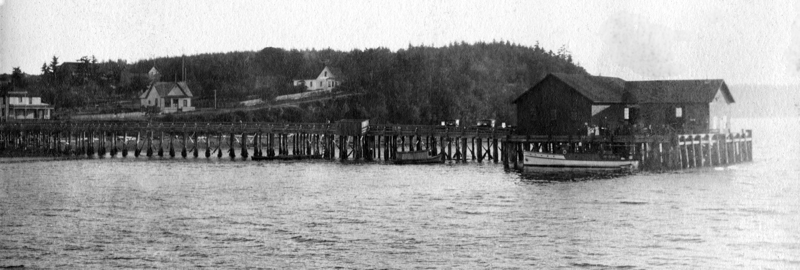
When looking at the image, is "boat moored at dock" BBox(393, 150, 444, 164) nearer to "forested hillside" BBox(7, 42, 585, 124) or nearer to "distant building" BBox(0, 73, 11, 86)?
"forested hillside" BBox(7, 42, 585, 124)

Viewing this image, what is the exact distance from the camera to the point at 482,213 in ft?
169

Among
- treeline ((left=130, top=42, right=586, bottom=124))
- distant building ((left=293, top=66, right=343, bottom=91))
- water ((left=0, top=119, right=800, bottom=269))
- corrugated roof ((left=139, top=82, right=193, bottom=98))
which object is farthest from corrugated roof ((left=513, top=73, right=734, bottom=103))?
distant building ((left=293, top=66, right=343, bottom=91))

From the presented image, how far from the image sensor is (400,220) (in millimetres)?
49312

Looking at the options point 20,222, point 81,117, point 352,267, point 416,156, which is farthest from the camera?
point 81,117

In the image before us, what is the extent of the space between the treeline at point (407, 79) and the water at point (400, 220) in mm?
74030

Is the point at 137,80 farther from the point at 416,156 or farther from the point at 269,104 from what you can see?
the point at 416,156

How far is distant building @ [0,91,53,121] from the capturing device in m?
129

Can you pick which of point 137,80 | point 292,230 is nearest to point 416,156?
point 292,230

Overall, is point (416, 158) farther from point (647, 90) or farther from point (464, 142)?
point (647, 90)

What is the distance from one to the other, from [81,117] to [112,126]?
109ft

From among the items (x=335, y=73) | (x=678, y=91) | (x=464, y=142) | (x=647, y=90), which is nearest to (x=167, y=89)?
(x=335, y=73)

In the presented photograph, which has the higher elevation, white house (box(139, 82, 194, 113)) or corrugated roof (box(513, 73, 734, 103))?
white house (box(139, 82, 194, 113))

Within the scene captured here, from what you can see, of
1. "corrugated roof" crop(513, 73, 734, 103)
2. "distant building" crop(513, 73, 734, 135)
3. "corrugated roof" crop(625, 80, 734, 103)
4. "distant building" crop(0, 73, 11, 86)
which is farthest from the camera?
"distant building" crop(0, 73, 11, 86)

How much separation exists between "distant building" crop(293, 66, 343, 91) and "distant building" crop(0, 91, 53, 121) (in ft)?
173
